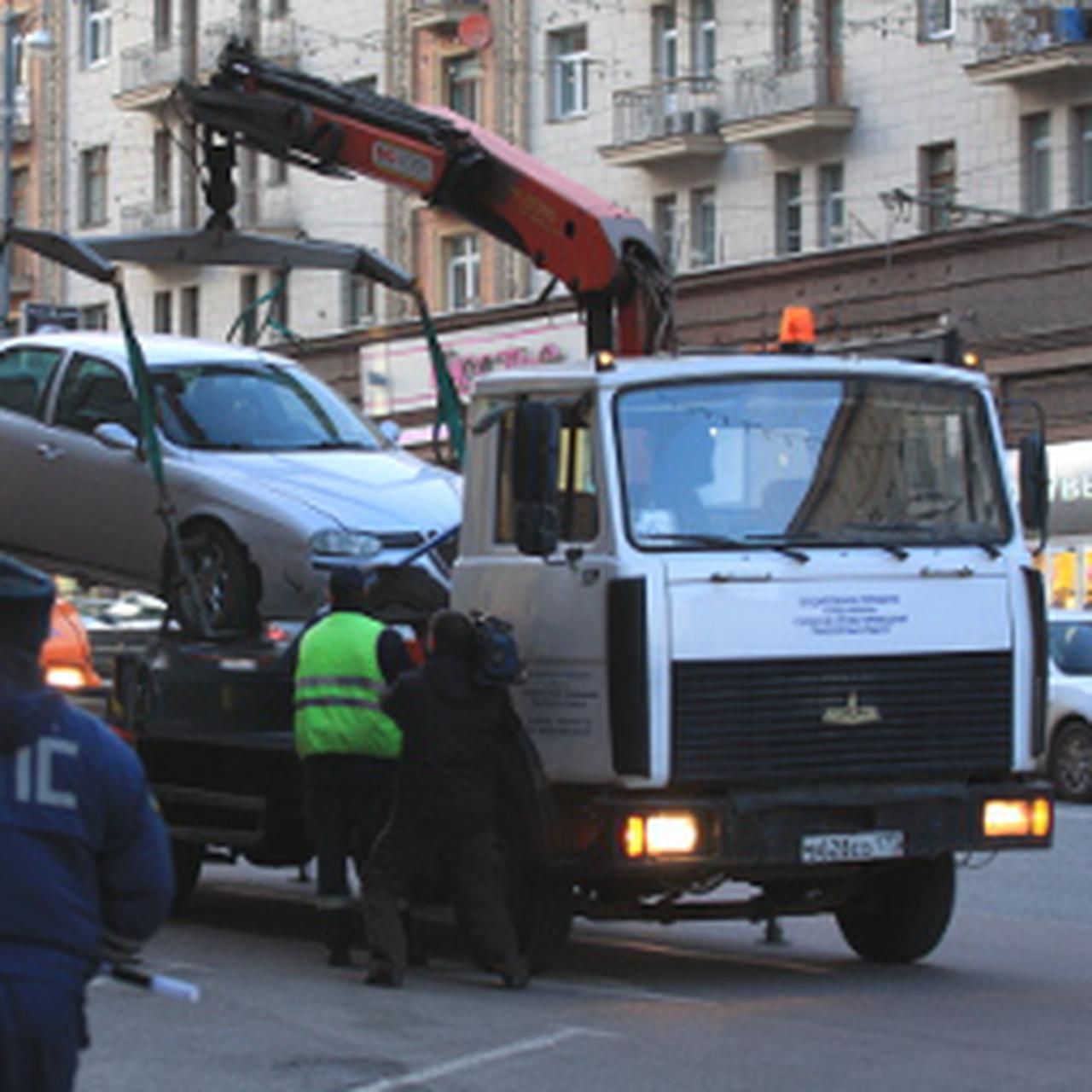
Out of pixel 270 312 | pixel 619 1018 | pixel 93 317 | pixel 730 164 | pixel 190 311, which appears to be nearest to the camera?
pixel 619 1018

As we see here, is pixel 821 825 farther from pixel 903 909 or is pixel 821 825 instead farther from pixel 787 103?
pixel 787 103

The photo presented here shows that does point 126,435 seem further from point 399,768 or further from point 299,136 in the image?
point 399,768

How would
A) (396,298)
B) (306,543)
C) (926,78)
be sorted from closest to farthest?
(306,543), (926,78), (396,298)

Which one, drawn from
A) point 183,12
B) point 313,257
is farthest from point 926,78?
point 313,257

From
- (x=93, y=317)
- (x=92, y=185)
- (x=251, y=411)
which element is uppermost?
(x=92, y=185)

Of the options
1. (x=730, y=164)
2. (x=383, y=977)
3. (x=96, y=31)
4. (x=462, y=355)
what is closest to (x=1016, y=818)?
(x=383, y=977)

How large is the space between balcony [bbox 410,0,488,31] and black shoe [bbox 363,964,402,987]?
35.9 metres

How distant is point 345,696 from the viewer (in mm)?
12406

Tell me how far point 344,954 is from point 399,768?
3.38 ft

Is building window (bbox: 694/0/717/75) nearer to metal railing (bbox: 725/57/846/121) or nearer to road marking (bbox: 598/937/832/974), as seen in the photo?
metal railing (bbox: 725/57/846/121)

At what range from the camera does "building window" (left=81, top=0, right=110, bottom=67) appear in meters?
55.5

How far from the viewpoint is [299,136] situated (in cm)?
1498

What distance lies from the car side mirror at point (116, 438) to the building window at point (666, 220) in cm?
2848

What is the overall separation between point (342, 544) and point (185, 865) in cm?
203
